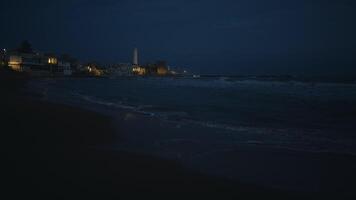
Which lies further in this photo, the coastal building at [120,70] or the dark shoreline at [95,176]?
the coastal building at [120,70]

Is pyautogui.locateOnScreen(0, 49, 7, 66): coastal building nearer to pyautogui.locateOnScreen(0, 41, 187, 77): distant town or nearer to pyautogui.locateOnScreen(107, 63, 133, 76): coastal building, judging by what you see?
pyautogui.locateOnScreen(0, 41, 187, 77): distant town

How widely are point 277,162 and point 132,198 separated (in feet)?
11.2

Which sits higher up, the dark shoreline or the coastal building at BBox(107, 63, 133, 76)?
the coastal building at BBox(107, 63, 133, 76)

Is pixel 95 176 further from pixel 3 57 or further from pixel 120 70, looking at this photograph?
pixel 120 70

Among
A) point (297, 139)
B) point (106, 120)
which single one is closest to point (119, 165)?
point (297, 139)

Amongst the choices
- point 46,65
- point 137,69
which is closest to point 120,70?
point 137,69

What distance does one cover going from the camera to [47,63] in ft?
270

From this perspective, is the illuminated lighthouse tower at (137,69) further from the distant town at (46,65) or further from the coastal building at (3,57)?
the coastal building at (3,57)

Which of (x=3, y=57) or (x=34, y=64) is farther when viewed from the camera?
(x=34, y=64)

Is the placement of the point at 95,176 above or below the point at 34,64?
below

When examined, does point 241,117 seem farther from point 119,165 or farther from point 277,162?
point 119,165

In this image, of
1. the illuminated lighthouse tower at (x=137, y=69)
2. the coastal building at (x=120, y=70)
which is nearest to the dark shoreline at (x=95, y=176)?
the coastal building at (x=120, y=70)

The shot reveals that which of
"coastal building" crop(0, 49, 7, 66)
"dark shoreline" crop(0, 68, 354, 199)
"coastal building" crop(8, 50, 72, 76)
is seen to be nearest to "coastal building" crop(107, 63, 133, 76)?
"coastal building" crop(8, 50, 72, 76)

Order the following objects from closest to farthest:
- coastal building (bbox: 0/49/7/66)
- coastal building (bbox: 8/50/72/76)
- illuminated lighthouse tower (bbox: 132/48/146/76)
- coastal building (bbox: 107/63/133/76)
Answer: coastal building (bbox: 8/50/72/76)
coastal building (bbox: 0/49/7/66)
coastal building (bbox: 107/63/133/76)
illuminated lighthouse tower (bbox: 132/48/146/76)
